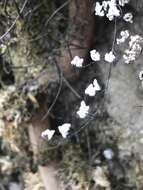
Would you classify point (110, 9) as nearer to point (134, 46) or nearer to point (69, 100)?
point (134, 46)

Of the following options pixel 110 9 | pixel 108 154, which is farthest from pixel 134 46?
pixel 108 154

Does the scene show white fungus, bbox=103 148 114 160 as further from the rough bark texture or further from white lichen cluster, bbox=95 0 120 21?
white lichen cluster, bbox=95 0 120 21

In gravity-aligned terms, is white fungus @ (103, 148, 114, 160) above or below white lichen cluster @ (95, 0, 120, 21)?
below

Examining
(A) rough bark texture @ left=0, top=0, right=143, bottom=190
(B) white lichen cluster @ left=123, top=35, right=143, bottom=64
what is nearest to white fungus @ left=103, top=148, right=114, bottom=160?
(A) rough bark texture @ left=0, top=0, right=143, bottom=190

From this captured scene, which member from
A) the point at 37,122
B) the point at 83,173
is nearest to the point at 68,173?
the point at 83,173

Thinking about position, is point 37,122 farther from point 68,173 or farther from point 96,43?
point 96,43

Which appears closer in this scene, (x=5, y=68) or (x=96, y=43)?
(x=96, y=43)

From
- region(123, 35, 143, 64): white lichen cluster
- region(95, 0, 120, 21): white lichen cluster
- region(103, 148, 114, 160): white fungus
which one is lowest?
region(103, 148, 114, 160): white fungus

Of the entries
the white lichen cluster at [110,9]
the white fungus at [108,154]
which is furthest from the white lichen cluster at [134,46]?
the white fungus at [108,154]

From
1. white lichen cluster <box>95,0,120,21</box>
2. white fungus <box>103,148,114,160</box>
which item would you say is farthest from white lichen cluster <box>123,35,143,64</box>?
white fungus <box>103,148,114,160</box>

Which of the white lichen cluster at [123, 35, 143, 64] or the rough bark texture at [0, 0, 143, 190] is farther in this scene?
Result: the rough bark texture at [0, 0, 143, 190]

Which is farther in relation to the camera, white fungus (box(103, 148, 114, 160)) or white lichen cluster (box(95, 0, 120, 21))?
white fungus (box(103, 148, 114, 160))
